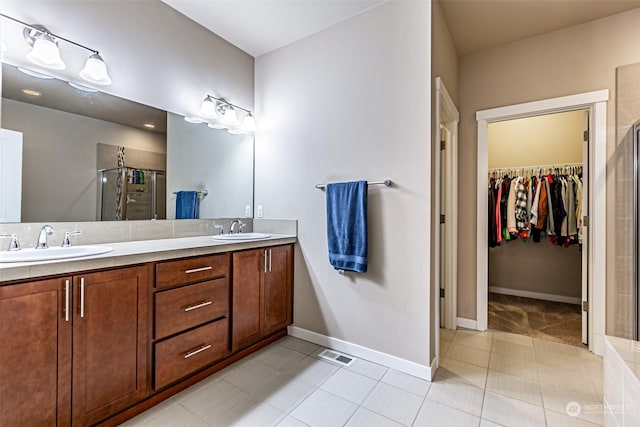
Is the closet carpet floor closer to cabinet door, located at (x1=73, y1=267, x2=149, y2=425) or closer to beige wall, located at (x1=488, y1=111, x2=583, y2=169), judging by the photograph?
beige wall, located at (x1=488, y1=111, x2=583, y2=169)

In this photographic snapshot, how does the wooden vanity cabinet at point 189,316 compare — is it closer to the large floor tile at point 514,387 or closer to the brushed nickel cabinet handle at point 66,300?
the brushed nickel cabinet handle at point 66,300

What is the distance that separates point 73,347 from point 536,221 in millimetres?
4214

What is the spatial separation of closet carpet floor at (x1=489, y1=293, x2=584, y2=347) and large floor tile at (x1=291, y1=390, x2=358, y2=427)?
1.93 metres

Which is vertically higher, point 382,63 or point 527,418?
point 382,63

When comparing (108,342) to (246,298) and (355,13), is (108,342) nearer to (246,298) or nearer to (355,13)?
(246,298)

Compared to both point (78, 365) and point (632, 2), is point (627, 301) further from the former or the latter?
point (78, 365)

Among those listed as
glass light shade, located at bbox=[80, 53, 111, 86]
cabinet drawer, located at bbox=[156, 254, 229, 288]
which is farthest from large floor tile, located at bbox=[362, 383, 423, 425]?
glass light shade, located at bbox=[80, 53, 111, 86]

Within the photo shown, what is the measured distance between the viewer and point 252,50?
2.76m

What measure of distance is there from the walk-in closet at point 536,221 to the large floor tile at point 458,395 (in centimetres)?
131

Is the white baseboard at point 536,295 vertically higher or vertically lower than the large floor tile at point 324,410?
higher

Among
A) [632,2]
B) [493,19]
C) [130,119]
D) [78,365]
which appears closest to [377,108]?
[493,19]

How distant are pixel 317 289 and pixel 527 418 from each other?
1.51 m

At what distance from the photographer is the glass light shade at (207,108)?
2441 mm

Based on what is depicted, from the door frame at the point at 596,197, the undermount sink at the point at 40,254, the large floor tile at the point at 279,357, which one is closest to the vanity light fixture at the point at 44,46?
the undermount sink at the point at 40,254
